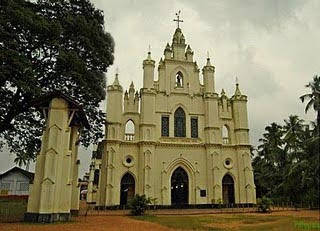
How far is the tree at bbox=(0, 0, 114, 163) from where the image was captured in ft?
45.4

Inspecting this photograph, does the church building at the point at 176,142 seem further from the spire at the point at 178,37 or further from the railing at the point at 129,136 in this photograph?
the spire at the point at 178,37

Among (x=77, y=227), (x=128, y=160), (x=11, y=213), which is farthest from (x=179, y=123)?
(x=77, y=227)

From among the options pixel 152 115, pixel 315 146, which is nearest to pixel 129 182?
pixel 152 115

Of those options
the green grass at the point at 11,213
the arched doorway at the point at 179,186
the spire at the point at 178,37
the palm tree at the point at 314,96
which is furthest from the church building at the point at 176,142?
the palm tree at the point at 314,96

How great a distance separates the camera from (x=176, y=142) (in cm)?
2786

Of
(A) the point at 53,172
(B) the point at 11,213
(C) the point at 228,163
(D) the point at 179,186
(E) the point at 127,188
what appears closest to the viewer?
(A) the point at 53,172

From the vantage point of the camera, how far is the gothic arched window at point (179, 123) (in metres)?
28.7

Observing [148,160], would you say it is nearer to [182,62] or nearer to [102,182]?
[102,182]

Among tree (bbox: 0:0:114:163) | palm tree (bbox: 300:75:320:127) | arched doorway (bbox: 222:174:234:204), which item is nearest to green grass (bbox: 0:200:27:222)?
tree (bbox: 0:0:114:163)

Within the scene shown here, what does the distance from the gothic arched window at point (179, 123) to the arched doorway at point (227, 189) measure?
5.88 meters

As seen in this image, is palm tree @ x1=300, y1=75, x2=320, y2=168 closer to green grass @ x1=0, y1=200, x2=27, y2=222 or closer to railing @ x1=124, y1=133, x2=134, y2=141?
green grass @ x1=0, y1=200, x2=27, y2=222

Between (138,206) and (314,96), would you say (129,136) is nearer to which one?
(138,206)

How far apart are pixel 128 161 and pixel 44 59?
13280 mm

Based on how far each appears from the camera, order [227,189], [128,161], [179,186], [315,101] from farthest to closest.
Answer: [227,189] < [179,186] < [128,161] < [315,101]
